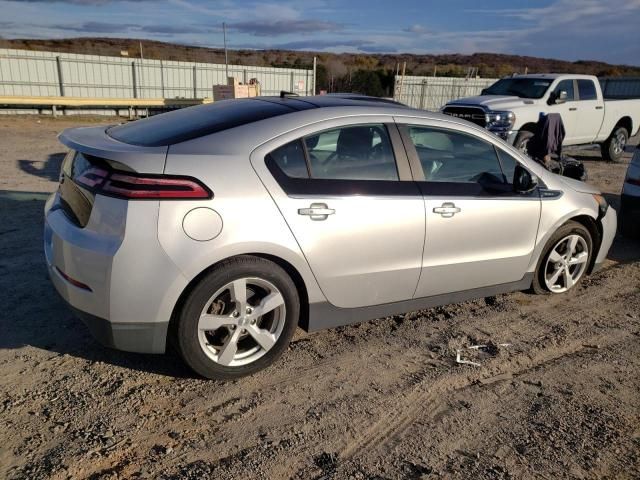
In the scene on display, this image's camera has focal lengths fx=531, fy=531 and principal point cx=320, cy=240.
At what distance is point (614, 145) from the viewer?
13.6 metres

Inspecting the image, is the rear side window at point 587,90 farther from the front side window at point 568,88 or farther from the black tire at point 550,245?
the black tire at point 550,245

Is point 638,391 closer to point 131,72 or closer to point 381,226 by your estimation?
point 381,226

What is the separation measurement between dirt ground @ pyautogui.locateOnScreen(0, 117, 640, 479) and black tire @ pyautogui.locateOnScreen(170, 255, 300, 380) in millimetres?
116

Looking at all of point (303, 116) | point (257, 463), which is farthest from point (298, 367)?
point (303, 116)

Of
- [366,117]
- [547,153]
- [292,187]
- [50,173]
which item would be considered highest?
[366,117]

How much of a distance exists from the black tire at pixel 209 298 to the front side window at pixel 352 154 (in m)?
0.70

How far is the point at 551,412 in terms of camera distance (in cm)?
310

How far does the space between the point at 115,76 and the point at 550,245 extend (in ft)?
75.6

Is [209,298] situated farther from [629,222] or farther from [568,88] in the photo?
[568,88]

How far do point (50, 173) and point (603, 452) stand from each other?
9.16 meters

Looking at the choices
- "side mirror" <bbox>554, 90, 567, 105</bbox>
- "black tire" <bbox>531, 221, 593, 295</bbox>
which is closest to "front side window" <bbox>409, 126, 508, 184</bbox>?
"black tire" <bbox>531, 221, 593, 295</bbox>

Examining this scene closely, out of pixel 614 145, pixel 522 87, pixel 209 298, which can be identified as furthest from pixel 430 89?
pixel 209 298

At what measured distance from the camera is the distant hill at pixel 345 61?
32.4m

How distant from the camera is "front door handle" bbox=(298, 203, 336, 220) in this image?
3.19 meters
